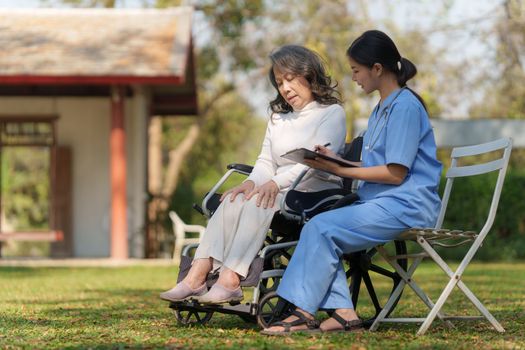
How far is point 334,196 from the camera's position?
5219 mm

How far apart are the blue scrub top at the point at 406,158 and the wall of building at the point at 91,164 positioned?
10.8 meters

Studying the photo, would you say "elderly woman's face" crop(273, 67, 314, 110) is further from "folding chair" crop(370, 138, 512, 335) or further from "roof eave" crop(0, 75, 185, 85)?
"roof eave" crop(0, 75, 185, 85)

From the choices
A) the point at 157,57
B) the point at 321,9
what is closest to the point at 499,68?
the point at 321,9

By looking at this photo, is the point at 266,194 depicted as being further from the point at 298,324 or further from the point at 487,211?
the point at 487,211

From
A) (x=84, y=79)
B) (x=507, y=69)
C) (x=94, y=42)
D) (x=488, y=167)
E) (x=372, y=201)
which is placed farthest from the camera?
(x=507, y=69)

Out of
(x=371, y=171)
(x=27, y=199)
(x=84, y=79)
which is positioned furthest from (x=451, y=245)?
(x=27, y=199)

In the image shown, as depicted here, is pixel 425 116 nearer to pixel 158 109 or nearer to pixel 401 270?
pixel 401 270

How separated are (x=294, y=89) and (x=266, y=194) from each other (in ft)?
2.06

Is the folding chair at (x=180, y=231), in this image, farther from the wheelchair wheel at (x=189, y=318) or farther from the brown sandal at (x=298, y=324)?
the brown sandal at (x=298, y=324)

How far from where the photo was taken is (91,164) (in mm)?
15688

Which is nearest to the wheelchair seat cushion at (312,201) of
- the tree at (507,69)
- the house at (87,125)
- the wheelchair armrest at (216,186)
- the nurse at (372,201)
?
the nurse at (372,201)

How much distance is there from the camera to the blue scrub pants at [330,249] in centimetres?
477

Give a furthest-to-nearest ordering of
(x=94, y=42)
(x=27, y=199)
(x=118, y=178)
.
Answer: (x=27, y=199) → (x=94, y=42) → (x=118, y=178)

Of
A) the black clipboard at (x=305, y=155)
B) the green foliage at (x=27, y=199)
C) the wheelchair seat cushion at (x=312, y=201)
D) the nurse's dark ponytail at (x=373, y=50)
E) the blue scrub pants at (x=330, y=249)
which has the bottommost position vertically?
the green foliage at (x=27, y=199)
